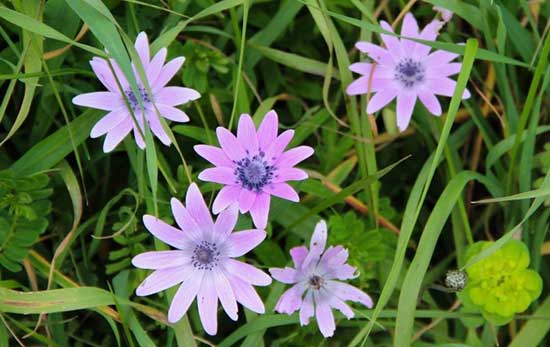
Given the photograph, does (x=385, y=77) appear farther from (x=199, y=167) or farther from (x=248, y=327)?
(x=248, y=327)

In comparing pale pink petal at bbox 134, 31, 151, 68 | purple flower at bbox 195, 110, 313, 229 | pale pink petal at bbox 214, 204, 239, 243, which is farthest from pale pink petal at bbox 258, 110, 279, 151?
pale pink petal at bbox 134, 31, 151, 68

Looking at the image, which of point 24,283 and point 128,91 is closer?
point 128,91

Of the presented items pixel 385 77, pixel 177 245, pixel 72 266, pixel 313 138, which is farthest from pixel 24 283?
pixel 385 77

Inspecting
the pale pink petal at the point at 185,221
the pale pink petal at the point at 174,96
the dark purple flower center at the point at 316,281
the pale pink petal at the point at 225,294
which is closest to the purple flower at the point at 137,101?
the pale pink petal at the point at 174,96

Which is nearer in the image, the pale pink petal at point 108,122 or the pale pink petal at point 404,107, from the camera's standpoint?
the pale pink petal at point 108,122

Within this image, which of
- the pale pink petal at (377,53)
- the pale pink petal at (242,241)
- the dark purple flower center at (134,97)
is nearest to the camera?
the pale pink petal at (242,241)

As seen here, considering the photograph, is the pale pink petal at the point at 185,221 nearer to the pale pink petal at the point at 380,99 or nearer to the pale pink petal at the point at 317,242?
the pale pink petal at the point at 317,242

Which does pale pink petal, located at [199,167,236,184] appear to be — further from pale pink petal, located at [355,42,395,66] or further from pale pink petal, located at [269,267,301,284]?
pale pink petal, located at [355,42,395,66]

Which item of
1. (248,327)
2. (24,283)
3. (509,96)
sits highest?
(509,96)
